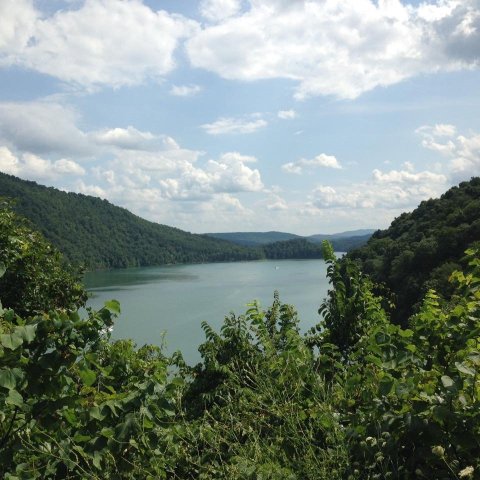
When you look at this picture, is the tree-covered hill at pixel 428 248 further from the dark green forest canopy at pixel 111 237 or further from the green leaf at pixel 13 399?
the dark green forest canopy at pixel 111 237

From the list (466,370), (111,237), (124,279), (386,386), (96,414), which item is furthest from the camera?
(111,237)

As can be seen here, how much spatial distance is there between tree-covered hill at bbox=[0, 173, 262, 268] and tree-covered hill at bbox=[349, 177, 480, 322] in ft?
299

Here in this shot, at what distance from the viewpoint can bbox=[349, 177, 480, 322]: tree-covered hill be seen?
34.8m

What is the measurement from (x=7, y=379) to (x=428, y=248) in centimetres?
3808

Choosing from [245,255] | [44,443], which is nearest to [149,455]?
[44,443]

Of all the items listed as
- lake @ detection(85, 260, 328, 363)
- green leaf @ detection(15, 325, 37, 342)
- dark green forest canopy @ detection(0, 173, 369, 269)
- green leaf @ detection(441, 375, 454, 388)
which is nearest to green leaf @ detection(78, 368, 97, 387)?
green leaf @ detection(15, 325, 37, 342)

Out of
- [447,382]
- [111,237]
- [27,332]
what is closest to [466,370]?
[447,382]

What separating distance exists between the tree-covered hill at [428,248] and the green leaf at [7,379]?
94.8ft

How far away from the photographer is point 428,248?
37.4 meters

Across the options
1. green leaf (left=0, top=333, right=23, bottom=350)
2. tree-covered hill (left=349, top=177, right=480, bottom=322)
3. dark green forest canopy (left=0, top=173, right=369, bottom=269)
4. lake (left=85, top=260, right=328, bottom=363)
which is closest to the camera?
green leaf (left=0, top=333, right=23, bottom=350)

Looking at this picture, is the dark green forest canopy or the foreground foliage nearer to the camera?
the foreground foliage

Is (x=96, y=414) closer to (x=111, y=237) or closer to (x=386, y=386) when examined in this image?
(x=386, y=386)

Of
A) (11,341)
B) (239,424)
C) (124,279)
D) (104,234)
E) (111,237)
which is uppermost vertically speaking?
(104,234)

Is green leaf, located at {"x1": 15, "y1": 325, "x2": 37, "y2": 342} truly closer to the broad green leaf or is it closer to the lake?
the broad green leaf
